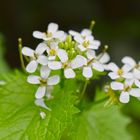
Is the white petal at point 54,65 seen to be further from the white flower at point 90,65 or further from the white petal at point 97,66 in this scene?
the white petal at point 97,66

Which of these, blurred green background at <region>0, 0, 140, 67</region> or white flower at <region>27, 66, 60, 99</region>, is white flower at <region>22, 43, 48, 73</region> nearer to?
white flower at <region>27, 66, 60, 99</region>

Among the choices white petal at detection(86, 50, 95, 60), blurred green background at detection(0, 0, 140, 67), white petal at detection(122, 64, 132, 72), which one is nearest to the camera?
white petal at detection(86, 50, 95, 60)

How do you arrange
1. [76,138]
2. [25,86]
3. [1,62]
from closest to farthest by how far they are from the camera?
[76,138]
[25,86]
[1,62]

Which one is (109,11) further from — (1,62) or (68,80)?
(68,80)

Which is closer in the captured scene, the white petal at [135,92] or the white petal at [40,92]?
the white petal at [40,92]

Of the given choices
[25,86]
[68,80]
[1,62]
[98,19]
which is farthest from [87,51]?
[98,19]

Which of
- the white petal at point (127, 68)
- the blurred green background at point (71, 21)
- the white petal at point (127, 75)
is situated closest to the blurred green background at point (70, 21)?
the blurred green background at point (71, 21)

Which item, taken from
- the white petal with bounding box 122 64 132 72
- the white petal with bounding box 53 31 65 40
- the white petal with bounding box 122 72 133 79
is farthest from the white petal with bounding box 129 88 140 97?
the white petal with bounding box 53 31 65 40
